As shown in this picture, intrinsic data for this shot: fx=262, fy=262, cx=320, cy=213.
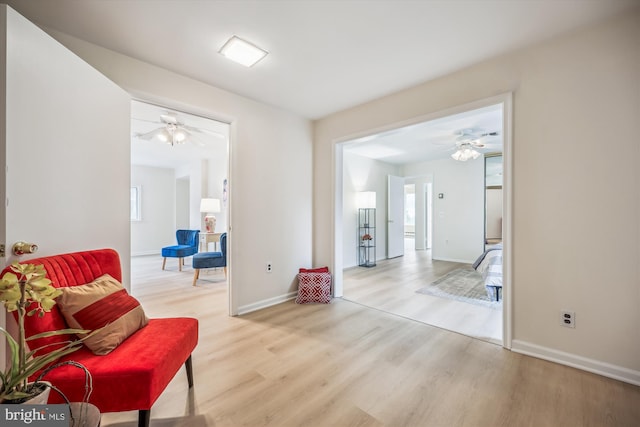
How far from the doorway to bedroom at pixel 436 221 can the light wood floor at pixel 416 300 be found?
0.03ft

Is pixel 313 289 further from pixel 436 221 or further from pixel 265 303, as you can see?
pixel 436 221

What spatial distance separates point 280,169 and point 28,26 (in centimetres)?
230

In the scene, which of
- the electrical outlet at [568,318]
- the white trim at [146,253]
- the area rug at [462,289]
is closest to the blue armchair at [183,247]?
the white trim at [146,253]

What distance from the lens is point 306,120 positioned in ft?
12.3

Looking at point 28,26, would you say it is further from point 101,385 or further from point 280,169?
point 280,169

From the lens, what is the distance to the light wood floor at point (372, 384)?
1.46 meters

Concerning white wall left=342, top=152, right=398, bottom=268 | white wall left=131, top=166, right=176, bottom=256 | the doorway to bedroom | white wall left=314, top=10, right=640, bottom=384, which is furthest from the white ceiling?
white wall left=131, top=166, right=176, bottom=256

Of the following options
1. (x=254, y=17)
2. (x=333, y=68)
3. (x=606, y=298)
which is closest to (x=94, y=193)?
(x=254, y=17)

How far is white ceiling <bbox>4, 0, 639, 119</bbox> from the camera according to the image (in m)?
1.71

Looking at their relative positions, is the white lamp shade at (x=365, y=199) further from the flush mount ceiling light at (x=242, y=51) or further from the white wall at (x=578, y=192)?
the flush mount ceiling light at (x=242, y=51)

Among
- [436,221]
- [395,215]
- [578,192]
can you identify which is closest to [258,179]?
[578,192]

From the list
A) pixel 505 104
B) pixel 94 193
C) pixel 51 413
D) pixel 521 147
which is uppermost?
pixel 505 104

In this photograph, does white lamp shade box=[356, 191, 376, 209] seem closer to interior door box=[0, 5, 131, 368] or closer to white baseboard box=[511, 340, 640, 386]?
white baseboard box=[511, 340, 640, 386]

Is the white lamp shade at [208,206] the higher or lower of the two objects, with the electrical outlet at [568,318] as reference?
higher
